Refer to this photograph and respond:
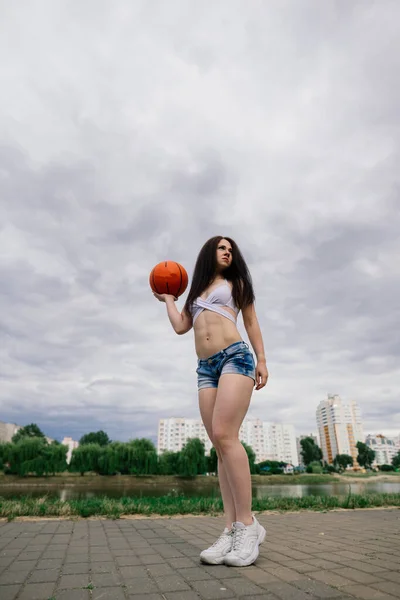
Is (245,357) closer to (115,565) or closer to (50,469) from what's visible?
(115,565)

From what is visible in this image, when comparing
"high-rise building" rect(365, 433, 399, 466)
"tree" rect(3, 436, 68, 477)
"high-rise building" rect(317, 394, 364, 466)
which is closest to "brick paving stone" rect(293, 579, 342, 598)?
"tree" rect(3, 436, 68, 477)

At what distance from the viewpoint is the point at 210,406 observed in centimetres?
280

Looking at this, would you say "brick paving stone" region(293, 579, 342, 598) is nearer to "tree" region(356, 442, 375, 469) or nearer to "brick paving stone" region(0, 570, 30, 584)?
"brick paving stone" region(0, 570, 30, 584)

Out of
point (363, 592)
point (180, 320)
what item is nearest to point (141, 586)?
point (363, 592)

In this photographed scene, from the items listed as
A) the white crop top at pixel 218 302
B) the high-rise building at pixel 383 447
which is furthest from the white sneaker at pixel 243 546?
the high-rise building at pixel 383 447

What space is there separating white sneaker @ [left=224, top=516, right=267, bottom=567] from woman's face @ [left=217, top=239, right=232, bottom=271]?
1904 mm

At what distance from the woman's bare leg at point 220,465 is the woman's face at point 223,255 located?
1.04m

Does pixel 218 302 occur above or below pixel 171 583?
above

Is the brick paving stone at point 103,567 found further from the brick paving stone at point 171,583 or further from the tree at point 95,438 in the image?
the tree at point 95,438

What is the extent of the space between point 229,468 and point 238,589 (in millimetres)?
765

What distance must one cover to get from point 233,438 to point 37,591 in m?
1.36

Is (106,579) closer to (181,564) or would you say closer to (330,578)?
(181,564)

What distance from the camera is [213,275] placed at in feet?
10.5

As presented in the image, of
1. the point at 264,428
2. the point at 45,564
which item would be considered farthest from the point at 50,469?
the point at 264,428
